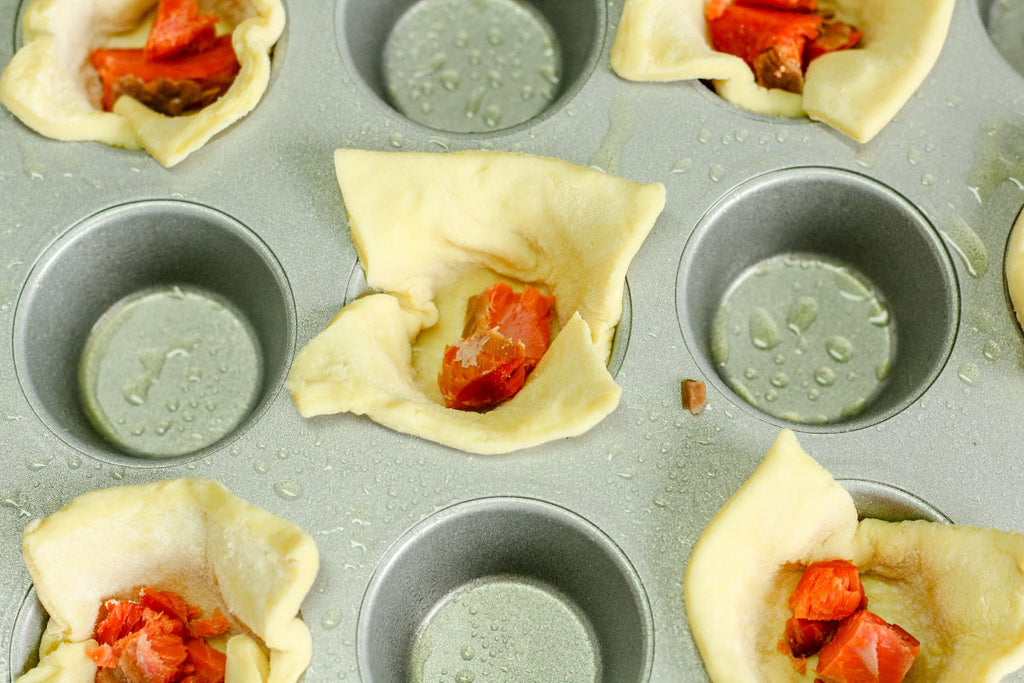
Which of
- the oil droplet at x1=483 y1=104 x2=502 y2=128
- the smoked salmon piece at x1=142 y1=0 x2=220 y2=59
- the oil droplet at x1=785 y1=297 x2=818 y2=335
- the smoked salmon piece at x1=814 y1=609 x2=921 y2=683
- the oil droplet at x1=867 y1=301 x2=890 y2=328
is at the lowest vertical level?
the smoked salmon piece at x1=814 y1=609 x2=921 y2=683

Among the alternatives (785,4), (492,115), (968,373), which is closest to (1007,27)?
(785,4)

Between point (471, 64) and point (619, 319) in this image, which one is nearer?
point (619, 319)

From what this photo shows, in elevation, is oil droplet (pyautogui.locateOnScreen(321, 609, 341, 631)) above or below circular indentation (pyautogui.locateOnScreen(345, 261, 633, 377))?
below

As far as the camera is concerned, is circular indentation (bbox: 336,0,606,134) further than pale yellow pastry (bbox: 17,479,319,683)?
Yes

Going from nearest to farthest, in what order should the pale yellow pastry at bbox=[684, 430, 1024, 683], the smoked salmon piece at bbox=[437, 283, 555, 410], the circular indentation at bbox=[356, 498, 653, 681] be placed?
the pale yellow pastry at bbox=[684, 430, 1024, 683]
the circular indentation at bbox=[356, 498, 653, 681]
the smoked salmon piece at bbox=[437, 283, 555, 410]

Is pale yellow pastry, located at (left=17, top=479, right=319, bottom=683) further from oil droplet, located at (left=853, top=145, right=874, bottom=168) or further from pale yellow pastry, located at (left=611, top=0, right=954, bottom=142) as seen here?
oil droplet, located at (left=853, top=145, right=874, bottom=168)

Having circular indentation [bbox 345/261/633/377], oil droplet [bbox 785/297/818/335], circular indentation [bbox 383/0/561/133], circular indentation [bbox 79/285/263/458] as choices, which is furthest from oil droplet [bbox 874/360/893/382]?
circular indentation [bbox 79/285/263/458]

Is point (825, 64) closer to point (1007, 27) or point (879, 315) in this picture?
point (879, 315)
